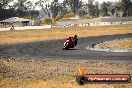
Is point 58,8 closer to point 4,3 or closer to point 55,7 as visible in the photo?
point 55,7

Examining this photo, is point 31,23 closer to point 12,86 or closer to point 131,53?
point 131,53

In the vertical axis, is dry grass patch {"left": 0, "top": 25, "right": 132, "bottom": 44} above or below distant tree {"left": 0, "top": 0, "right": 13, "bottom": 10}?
below

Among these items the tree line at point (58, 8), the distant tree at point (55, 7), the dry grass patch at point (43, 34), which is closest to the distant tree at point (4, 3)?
the tree line at point (58, 8)

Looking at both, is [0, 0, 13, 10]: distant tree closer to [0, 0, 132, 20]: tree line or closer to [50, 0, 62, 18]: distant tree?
[0, 0, 132, 20]: tree line

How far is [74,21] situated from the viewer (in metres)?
83.8

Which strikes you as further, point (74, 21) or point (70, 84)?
point (74, 21)

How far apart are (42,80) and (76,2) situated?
184374 mm

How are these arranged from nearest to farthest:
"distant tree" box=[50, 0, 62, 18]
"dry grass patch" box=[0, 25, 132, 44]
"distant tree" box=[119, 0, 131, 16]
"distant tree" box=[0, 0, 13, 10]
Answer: "dry grass patch" box=[0, 25, 132, 44]
"distant tree" box=[119, 0, 131, 16]
"distant tree" box=[0, 0, 13, 10]
"distant tree" box=[50, 0, 62, 18]

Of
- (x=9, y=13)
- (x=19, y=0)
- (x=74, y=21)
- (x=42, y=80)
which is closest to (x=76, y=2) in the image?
(x=19, y=0)

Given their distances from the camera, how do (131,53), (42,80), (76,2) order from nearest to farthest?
(42,80)
(131,53)
(76,2)

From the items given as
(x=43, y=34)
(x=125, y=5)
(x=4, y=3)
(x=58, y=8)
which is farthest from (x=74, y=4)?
(x=43, y=34)

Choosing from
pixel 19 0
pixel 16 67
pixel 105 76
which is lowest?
pixel 16 67

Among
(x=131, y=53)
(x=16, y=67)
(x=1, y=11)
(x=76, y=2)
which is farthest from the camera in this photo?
(x=76, y=2)

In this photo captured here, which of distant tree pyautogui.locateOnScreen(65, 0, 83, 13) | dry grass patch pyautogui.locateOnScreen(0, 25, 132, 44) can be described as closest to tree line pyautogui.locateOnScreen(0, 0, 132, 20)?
distant tree pyautogui.locateOnScreen(65, 0, 83, 13)
